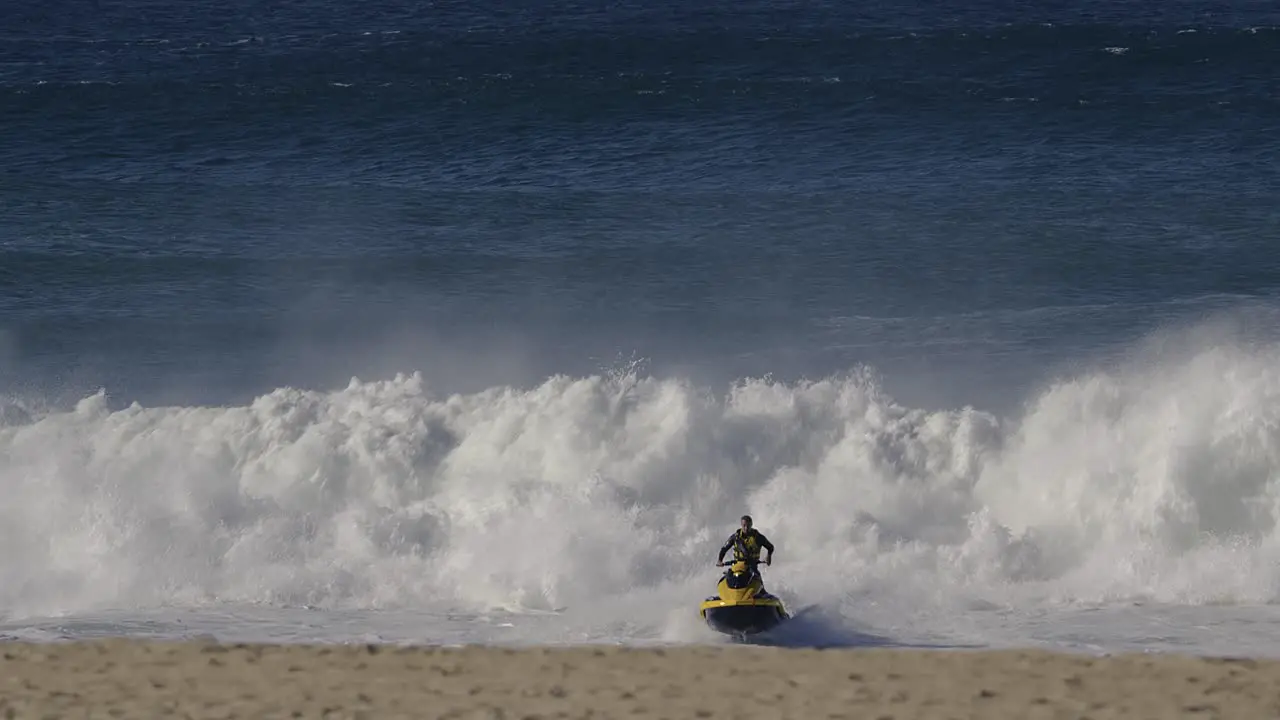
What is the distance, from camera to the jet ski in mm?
16094

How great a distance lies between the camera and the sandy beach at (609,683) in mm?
13445

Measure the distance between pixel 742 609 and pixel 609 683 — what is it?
2.21 metres

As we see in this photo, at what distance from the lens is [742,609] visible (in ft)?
52.7

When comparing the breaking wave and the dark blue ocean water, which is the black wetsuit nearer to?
the breaking wave

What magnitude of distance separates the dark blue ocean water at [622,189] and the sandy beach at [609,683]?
9.13m

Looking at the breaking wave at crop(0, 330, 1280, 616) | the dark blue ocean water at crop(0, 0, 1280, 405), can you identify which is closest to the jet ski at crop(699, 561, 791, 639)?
the breaking wave at crop(0, 330, 1280, 616)

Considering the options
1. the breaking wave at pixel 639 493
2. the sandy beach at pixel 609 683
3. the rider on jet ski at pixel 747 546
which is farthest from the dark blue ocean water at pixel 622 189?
the sandy beach at pixel 609 683

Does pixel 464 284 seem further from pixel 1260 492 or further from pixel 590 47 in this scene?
pixel 1260 492

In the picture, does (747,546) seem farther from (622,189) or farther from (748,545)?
(622,189)

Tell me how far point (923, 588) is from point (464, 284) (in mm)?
12579

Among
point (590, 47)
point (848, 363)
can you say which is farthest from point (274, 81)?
point (848, 363)

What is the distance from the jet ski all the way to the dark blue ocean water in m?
8.02

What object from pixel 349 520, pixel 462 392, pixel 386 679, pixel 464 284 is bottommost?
pixel 386 679

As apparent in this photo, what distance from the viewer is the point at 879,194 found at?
30.6 m
